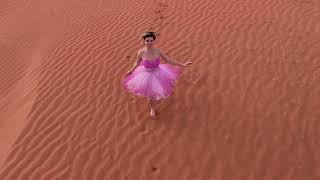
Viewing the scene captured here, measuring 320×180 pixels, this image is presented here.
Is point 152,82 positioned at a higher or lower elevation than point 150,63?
lower

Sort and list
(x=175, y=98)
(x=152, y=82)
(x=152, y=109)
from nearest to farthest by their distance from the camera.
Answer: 1. (x=152, y=82)
2. (x=152, y=109)
3. (x=175, y=98)

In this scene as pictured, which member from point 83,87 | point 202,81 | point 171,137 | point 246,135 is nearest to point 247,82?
point 202,81

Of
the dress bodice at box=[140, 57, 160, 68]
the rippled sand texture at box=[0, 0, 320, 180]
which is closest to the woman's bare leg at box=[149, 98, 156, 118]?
the rippled sand texture at box=[0, 0, 320, 180]

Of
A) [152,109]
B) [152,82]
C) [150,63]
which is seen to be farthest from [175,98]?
[150,63]

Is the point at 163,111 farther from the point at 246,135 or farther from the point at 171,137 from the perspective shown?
the point at 246,135

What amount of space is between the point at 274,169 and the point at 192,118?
5.47 ft

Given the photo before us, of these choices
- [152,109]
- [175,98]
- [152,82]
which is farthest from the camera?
[175,98]

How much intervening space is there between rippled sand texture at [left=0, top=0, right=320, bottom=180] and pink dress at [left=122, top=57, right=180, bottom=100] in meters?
0.66

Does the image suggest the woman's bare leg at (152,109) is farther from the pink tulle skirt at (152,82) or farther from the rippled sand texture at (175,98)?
the pink tulle skirt at (152,82)

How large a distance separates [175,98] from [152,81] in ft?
3.47

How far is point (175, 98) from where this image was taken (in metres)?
7.65

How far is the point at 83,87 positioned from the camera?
329 inches

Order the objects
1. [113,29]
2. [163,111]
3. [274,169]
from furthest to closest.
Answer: [113,29] < [163,111] < [274,169]

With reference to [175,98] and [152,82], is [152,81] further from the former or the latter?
[175,98]
